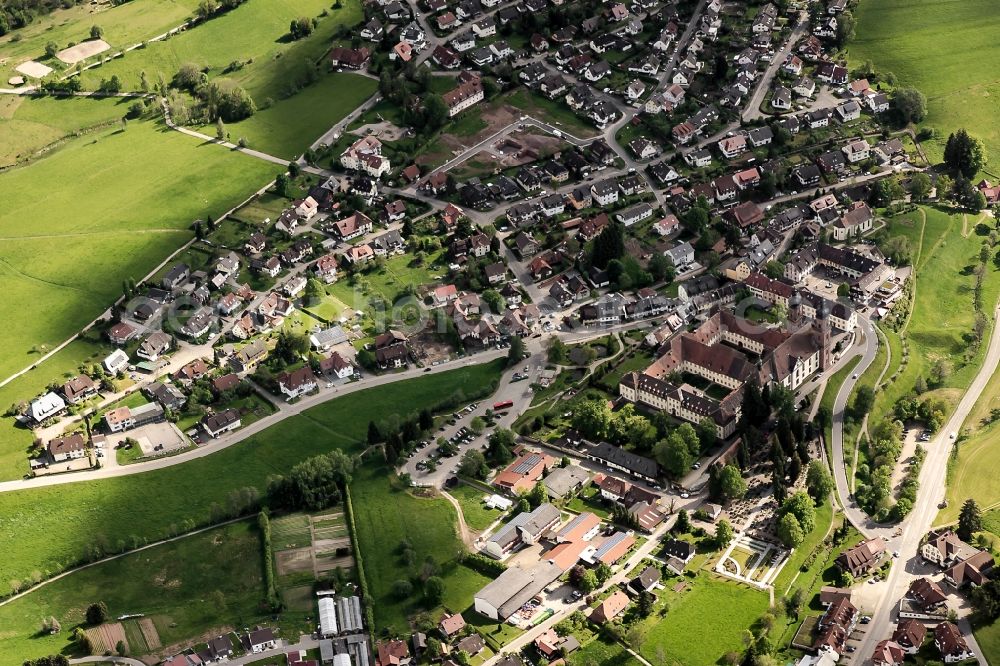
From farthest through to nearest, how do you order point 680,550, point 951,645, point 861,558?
point 680,550 → point 861,558 → point 951,645

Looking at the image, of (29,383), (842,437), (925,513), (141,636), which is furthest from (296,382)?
(925,513)

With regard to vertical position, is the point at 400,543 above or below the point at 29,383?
below

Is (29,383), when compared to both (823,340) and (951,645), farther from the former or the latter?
(951,645)

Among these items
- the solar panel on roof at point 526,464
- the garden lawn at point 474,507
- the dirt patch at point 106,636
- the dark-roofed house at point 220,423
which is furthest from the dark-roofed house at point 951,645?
the dark-roofed house at point 220,423

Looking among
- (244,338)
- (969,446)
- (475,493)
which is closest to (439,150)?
(244,338)

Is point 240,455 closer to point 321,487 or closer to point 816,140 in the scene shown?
point 321,487

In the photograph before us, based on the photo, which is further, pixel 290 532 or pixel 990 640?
pixel 290 532
